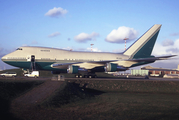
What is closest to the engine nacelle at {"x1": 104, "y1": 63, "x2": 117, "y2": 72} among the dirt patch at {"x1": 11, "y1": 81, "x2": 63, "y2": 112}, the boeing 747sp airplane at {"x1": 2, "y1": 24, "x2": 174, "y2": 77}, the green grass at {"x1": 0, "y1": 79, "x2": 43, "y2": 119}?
the boeing 747sp airplane at {"x1": 2, "y1": 24, "x2": 174, "y2": 77}

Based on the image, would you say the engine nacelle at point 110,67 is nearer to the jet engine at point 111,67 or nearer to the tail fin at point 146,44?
the jet engine at point 111,67

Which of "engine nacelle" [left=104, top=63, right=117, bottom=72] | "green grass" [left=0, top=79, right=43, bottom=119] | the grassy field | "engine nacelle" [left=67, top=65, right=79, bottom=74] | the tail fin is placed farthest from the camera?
the tail fin

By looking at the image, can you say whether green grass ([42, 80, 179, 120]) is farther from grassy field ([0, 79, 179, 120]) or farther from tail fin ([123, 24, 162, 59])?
tail fin ([123, 24, 162, 59])

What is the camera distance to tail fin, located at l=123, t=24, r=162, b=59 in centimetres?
4244

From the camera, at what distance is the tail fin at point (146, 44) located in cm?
4244

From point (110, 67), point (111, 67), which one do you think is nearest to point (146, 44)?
point (111, 67)

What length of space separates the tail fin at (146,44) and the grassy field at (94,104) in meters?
11.9

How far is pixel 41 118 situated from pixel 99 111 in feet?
→ 16.8

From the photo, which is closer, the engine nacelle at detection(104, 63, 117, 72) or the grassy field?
the grassy field

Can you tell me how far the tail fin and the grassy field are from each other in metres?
11.9

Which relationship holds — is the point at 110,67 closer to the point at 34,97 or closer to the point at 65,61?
the point at 65,61

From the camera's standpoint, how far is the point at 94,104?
62.4ft

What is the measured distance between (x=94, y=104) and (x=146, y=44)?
92.1 ft

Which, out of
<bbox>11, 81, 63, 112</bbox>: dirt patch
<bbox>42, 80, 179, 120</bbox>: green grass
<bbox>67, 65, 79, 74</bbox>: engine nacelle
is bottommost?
<bbox>42, 80, 179, 120</bbox>: green grass
